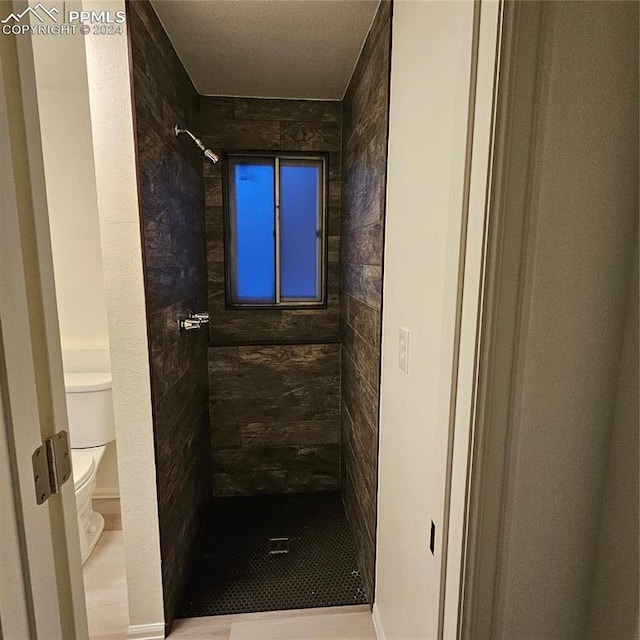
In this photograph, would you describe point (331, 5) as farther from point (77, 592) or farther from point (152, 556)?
point (152, 556)

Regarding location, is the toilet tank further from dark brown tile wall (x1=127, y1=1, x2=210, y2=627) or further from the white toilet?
dark brown tile wall (x1=127, y1=1, x2=210, y2=627)

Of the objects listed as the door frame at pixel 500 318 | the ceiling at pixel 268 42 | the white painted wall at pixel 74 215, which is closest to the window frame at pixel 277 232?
the ceiling at pixel 268 42

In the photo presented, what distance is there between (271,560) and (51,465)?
167cm

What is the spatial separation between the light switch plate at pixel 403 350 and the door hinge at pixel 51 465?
84cm

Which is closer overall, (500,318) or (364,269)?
(500,318)

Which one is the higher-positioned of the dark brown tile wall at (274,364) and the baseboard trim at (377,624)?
the dark brown tile wall at (274,364)

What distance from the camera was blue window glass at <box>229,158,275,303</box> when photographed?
2.36 m

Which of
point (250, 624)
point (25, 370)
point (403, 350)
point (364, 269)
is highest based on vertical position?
point (364, 269)

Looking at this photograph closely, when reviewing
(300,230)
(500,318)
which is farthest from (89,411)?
(500,318)

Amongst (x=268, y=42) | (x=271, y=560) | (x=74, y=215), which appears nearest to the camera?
(x=268, y=42)

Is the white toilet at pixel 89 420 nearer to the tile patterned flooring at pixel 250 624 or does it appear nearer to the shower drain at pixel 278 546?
the tile patterned flooring at pixel 250 624

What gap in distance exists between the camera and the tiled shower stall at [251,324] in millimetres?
1473

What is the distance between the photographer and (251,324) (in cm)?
245

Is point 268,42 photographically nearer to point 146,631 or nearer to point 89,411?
point 89,411
